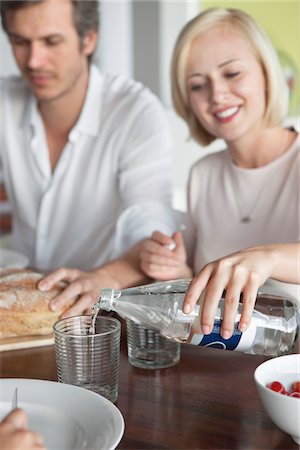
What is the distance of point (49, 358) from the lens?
38.5 inches

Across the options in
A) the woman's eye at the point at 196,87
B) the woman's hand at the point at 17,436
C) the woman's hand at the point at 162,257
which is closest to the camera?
the woman's hand at the point at 17,436

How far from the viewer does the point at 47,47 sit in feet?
6.09

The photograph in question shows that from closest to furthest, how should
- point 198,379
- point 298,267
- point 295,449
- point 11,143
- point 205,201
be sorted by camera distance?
point 295,449, point 198,379, point 298,267, point 205,201, point 11,143

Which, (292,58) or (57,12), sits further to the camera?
(292,58)

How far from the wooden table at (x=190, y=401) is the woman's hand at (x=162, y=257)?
33 cm

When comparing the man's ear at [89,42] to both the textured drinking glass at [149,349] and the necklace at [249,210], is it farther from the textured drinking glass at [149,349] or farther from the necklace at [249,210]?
the textured drinking glass at [149,349]

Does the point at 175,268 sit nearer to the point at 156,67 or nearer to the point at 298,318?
the point at 298,318

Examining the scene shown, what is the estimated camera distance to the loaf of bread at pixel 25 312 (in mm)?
1053

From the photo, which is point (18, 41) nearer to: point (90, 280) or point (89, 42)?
point (89, 42)

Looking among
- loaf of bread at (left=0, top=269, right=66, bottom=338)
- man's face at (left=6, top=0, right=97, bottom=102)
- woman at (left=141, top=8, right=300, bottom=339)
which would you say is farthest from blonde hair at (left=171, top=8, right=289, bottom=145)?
loaf of bread at (left=0, top=269, right=66, bottom=338)

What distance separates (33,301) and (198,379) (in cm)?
34

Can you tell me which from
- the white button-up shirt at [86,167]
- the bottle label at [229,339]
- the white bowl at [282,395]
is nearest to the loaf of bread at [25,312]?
the bottle label at [229,339]

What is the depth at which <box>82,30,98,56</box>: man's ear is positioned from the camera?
1.98m

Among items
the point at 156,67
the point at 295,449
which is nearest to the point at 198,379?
the point at 295,449
